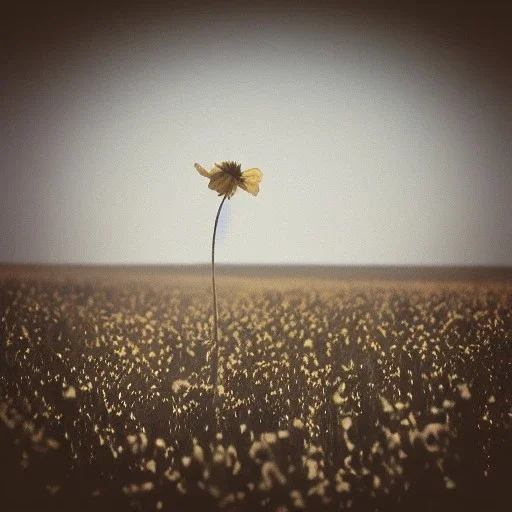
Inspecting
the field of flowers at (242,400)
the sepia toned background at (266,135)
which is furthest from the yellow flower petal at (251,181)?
the field of flowers at (242,400)

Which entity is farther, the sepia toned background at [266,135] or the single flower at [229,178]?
the sepia toned background at [266,135]

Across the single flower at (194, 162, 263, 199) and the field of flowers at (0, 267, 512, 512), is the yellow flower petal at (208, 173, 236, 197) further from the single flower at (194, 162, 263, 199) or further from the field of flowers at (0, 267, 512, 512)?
the field of flowers at (0, 267, 512, 512)

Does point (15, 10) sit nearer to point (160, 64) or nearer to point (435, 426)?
point (160, 64)

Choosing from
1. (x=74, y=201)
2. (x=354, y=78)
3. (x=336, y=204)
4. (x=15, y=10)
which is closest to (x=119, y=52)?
(x=15, y=10)

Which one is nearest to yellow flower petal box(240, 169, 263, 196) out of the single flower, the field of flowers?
the single flower

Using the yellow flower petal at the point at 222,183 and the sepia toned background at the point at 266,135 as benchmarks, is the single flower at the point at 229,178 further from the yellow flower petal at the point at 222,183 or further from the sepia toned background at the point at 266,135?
the sepia toned background at the point at 266,135

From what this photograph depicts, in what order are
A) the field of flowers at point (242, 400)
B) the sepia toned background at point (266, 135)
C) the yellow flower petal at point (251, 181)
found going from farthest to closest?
the sepia toned background at point (266, 135) → the yellow flower petal at point (251, 181) → the field of flowers at point (242, 400)

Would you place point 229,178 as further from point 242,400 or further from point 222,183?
point 242,400
